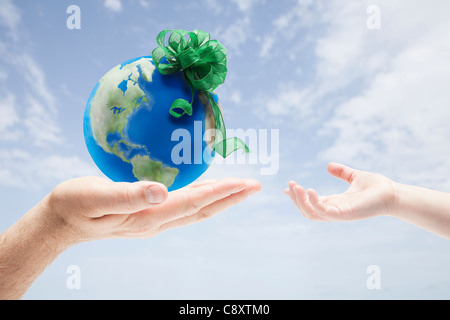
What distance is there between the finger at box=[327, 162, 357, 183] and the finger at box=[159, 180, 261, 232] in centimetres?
103

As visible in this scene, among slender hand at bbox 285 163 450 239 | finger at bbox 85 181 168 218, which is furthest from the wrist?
finger at bbox 85 181 168 218

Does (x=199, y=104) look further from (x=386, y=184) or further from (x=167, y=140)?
(x=386, y=184)

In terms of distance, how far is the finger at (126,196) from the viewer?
2.15m

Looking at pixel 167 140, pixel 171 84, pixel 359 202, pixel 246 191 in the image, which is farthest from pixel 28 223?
pixel 359 202

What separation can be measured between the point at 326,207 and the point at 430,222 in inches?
53.3

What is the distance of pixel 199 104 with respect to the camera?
3.04 meters

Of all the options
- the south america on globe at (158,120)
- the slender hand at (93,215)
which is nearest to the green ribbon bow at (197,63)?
the south america on globe at (158,120)

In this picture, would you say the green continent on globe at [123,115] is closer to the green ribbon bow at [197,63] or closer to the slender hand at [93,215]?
the green ribbon bow at [197,63]

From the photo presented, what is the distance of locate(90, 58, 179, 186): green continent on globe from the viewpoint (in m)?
2.86

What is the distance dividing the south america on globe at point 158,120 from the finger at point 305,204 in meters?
0.75

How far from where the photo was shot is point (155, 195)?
7.09 feet

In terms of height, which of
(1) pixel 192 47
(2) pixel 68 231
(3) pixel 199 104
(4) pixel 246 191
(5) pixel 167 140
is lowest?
(2) pixel 68 231

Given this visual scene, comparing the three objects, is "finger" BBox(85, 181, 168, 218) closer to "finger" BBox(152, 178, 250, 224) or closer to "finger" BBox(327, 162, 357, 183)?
"finger" BBox(152, 178, 250, 224)

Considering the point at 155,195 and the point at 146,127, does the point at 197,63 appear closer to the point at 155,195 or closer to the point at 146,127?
the point at 146,127
